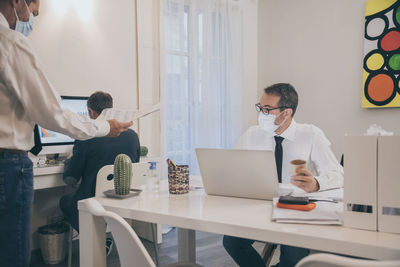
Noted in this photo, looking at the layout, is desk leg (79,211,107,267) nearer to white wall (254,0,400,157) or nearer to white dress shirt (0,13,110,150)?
white dress shirt (0,13,110,150)

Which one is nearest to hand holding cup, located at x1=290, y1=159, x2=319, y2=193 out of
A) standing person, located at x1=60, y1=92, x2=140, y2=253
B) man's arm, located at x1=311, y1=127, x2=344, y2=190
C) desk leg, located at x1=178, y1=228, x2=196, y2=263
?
man's arm, located at x1=311, y1=127, x2=344, y2=190

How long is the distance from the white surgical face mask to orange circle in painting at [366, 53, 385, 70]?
195cm

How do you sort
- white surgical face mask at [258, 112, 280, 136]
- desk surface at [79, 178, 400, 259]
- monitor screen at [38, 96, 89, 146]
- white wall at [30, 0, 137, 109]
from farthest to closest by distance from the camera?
white wall at [30, 0, 137, 109], monitor screen at [38, 96, 89, 146], white surgical face mask at [258, 112, 280, 136], desk surface at [79, 178, 400, 259]

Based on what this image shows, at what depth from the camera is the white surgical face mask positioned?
2.19 meters

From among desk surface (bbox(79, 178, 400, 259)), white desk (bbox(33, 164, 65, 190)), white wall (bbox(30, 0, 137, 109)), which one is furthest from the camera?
white wall (bbox(30, 0, 137, 109))

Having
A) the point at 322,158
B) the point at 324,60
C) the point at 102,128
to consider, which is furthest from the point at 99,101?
the point at 324,60

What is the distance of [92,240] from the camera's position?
130cm

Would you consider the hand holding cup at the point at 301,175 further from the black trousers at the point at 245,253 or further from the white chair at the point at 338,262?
the white chair at the point at 338,262

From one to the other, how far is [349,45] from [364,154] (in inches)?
125

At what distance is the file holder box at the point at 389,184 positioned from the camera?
0.97m

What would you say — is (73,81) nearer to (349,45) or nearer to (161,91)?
(161,91)

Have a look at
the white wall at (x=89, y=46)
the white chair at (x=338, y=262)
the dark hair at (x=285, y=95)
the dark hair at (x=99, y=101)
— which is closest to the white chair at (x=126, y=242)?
the white chair at (x=338, y=262)

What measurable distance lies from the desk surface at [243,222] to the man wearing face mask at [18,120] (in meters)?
0.25

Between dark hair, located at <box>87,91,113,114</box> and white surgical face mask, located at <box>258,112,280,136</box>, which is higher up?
dark hair, located at <box>87,91,113,114</box>
